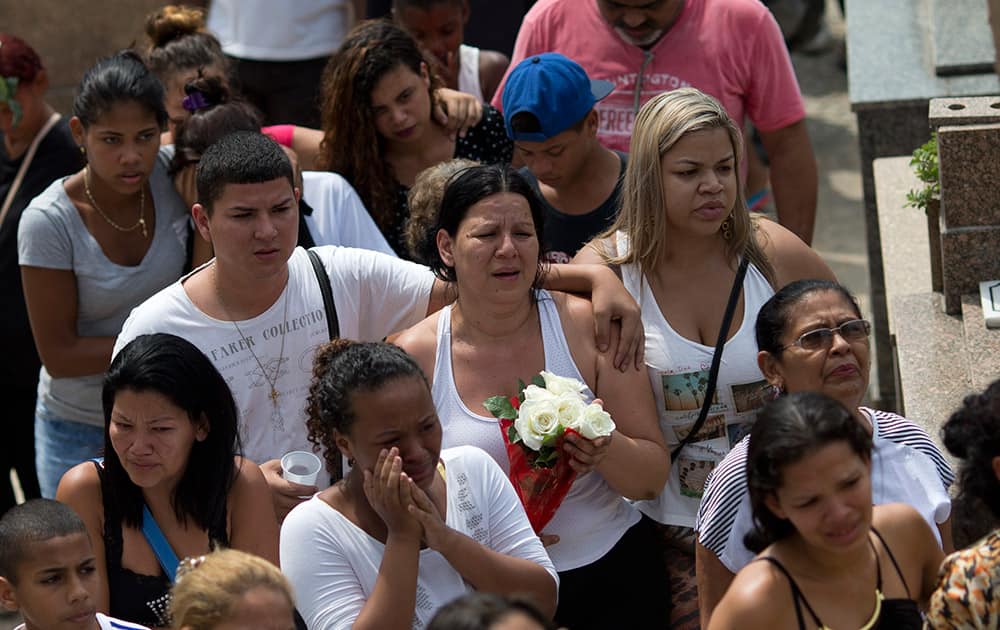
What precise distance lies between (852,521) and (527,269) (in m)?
1.50

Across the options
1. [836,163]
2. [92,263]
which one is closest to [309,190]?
[92,263]

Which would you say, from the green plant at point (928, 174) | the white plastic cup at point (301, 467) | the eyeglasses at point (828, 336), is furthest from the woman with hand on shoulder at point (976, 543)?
the green plant at point (928, 174)

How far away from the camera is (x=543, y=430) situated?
4.18 meters

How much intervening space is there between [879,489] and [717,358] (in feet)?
2.51

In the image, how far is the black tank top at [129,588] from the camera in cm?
421

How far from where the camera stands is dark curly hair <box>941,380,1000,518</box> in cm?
363

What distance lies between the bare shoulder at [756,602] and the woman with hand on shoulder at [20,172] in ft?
13.5

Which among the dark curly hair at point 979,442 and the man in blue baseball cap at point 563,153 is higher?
the man in blue baseball cap at point 563,153

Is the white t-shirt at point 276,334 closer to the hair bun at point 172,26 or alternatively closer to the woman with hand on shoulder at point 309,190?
the woman with hand on shoulder at point 309,190

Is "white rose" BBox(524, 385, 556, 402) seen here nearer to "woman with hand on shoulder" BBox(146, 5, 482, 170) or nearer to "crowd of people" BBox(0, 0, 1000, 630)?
"crowd of people" BBox(0, 0, 1000, 630)

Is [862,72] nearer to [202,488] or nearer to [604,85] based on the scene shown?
[604,85]

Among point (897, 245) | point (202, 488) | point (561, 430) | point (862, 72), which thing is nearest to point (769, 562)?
point (561, 430)

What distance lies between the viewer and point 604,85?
5.77m

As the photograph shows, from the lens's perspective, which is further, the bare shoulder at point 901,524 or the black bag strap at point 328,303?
the black bag strap at point 328,303
